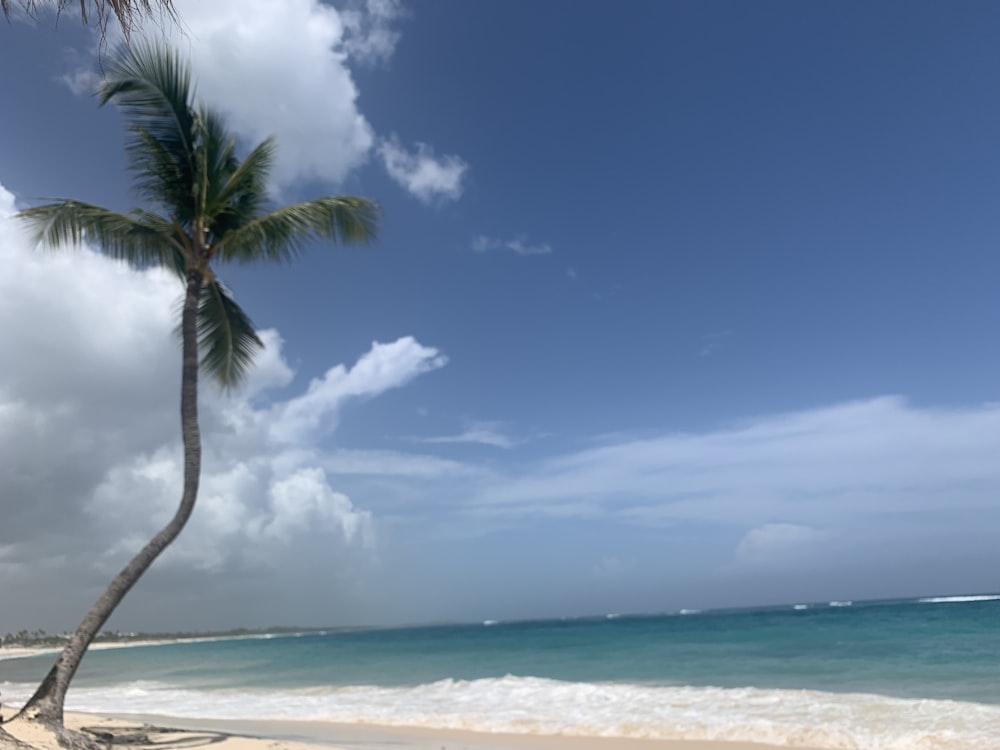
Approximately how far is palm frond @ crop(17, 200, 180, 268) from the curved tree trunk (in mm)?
829

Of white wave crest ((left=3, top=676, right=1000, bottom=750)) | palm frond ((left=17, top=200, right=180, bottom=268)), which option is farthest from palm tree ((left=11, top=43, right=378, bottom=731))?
white wave crest ((left=3, top=676, right=1000, bottom=750))

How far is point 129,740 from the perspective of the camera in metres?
8.48

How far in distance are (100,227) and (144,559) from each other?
4416 millimetres

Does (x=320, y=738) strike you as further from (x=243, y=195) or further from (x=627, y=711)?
(x=243, y=195)

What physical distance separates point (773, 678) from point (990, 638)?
1240 cm

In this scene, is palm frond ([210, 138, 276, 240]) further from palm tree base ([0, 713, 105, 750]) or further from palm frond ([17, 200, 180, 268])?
palm tree base ([0, 713, 105, 750])

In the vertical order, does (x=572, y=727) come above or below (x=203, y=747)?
below

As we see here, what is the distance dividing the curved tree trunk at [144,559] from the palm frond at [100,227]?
2.72 ft

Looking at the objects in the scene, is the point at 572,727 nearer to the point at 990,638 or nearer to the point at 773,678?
the point at 773,678

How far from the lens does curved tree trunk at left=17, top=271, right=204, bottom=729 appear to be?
763 cm

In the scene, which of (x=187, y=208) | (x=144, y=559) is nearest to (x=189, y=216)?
(x=187, y=208)

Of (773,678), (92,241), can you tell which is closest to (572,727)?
(773,678)

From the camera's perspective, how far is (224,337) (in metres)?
11.6

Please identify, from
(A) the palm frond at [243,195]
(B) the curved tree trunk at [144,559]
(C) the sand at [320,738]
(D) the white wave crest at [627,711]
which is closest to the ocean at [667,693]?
(D) the white wave crest at [627,711]
